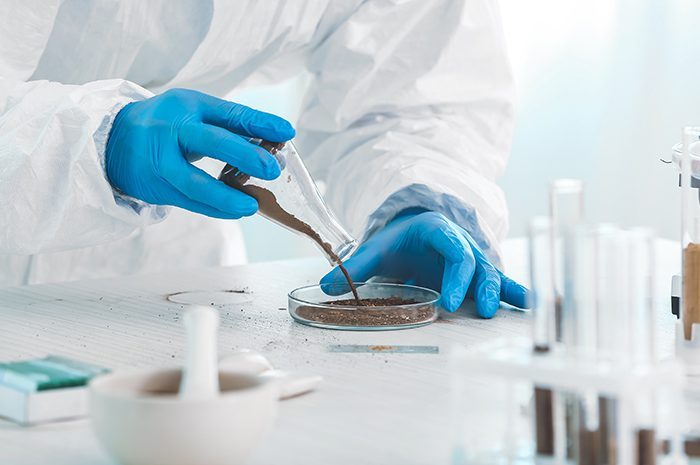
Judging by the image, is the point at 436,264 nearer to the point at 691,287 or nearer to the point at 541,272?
the point at 691,287

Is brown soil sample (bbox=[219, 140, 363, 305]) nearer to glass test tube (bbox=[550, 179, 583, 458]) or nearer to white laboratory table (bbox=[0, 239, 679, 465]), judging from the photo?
white laboratory table (bbox=[0, 239, 679, 465])

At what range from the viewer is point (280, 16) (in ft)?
5.44

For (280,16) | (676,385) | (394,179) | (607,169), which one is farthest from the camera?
(607,169)

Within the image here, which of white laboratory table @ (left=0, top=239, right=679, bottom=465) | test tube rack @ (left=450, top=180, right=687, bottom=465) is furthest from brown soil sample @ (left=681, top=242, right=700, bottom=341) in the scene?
test tube rack @ (left=450, top=180, right=687, bottom=465)

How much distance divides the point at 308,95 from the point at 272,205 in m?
0.72

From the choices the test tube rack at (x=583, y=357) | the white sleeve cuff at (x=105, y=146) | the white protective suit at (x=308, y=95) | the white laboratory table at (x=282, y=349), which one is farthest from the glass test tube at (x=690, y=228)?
the white sleeve cuff at (x=105, y=146)

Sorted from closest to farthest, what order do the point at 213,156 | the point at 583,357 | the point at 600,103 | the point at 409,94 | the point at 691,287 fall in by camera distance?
1. the point at 583,357
2. the point at 691,287
3. the point at 213,156
4. the point at 409,94
5. the point at 600,103

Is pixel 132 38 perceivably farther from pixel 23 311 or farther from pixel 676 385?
pixel 676 385

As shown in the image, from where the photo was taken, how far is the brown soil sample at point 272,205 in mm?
1166

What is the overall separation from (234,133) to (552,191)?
607mm

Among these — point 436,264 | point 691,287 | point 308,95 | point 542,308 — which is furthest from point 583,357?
point 308,95

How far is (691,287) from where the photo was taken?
932 mm

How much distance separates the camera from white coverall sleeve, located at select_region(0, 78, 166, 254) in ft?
3.97

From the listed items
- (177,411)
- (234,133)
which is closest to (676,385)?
(177,411)
